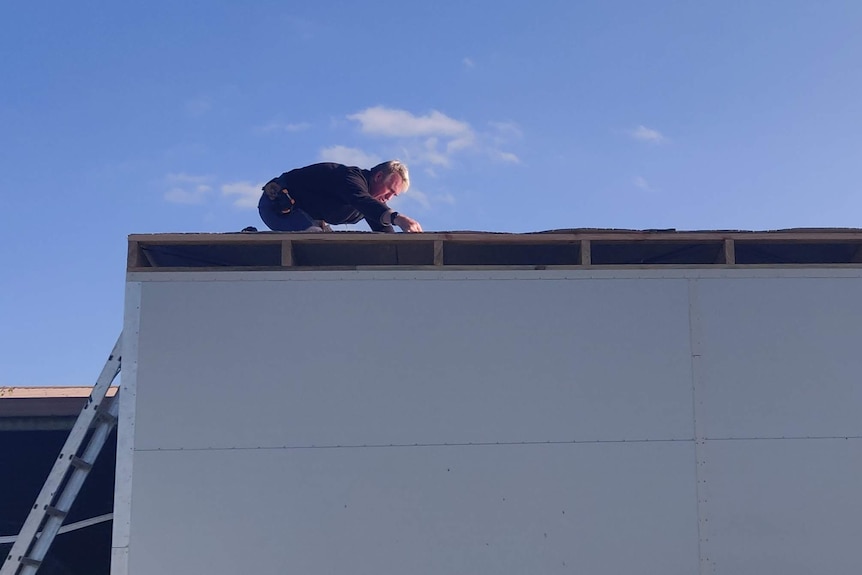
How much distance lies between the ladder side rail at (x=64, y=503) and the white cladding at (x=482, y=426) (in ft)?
1.63

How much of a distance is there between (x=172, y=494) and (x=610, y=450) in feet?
8.22

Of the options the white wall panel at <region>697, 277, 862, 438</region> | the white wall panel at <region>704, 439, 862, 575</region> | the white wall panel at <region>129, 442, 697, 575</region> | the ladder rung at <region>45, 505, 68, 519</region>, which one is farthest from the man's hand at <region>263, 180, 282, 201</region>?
the white wall panel at <region>704, 439, 862, 575</region>

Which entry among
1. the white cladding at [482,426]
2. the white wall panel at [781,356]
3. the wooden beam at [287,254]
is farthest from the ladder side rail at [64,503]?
the white wall panel at [781,356]

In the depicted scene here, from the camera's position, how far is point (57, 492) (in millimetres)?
5449

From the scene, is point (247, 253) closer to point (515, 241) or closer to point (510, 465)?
point (515, 241)

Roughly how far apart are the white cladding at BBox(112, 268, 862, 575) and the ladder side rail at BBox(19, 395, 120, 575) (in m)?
0.50

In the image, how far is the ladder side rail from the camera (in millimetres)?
5336

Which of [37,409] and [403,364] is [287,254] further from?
[37,409]

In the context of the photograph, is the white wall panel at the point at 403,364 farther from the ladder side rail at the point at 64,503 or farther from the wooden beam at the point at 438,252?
the ladder side rail at the point at 64,503

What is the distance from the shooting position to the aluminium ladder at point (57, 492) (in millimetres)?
5309

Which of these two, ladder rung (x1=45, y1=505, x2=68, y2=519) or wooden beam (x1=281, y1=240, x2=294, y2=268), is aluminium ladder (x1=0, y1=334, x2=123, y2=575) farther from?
wooden beam (x1=281, y1=240, x2=294, y2=268)

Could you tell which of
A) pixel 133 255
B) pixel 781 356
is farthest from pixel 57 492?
pixel 781 356

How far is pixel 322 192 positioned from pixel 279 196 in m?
0.34

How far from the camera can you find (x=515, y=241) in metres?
5.53
